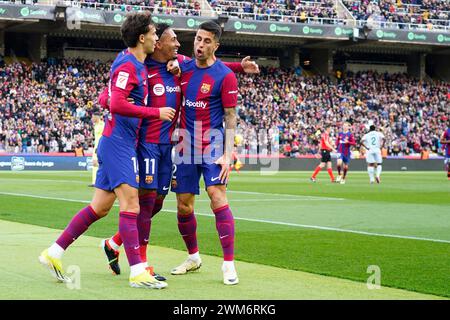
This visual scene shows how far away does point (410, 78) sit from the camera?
219 feet

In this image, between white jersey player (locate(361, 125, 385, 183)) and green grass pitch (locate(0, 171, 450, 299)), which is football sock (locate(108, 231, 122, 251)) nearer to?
green grass pitch (locate(0, 171, 450, 299))

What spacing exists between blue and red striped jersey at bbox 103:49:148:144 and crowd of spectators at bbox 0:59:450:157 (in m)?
36.5

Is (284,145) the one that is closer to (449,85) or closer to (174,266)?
(449,85)

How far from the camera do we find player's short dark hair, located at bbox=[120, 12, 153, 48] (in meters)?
7.74

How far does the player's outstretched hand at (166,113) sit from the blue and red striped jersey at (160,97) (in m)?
0.44

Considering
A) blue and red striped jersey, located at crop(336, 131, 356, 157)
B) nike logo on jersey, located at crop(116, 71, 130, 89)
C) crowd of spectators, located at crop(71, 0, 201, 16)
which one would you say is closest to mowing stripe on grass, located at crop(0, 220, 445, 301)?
nike logo on jersey, located at crop(116, 71, 130, 89)

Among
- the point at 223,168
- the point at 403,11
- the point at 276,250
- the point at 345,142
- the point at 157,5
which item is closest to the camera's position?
the point at 223,168

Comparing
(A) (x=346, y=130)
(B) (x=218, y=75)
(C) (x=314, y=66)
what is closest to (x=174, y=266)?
(B) (x=218, y=75)

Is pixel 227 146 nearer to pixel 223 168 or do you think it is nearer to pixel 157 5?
pixel 223 168

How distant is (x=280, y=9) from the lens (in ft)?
192

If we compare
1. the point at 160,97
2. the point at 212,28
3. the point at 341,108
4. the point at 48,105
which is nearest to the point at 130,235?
the point at 160,97

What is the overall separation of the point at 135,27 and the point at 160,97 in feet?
2.57

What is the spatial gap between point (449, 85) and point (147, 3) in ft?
86.7

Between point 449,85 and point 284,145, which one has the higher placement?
point 449,85
